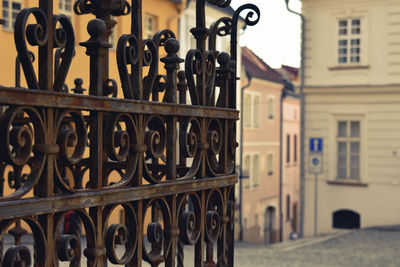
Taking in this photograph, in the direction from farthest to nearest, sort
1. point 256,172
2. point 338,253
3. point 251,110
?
1. point 256,172
2. point 251,110
3. point 338,253

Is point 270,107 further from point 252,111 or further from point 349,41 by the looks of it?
point 349,41

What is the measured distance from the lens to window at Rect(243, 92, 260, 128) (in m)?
32.4

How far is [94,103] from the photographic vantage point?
199 cm

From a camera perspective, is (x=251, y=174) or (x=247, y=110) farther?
(x=251, y=174)

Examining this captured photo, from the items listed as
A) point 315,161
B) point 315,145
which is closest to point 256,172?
point 315,145

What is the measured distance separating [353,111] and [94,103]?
21.0 metres

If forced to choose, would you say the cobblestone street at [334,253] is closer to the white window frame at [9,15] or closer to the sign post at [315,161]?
the sign post at [315,161]

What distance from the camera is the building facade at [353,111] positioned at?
21812 mm

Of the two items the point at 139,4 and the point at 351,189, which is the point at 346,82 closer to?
the point at 351,189

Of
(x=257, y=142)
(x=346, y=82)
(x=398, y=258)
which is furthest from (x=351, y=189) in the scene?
(x=257, y=142)

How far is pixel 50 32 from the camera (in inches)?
74.1

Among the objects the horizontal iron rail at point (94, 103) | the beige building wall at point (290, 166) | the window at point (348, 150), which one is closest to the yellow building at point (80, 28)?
the window at point (348, 150)

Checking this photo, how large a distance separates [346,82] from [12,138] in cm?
2138

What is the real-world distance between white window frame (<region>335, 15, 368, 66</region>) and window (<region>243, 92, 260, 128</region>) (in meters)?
9.57
